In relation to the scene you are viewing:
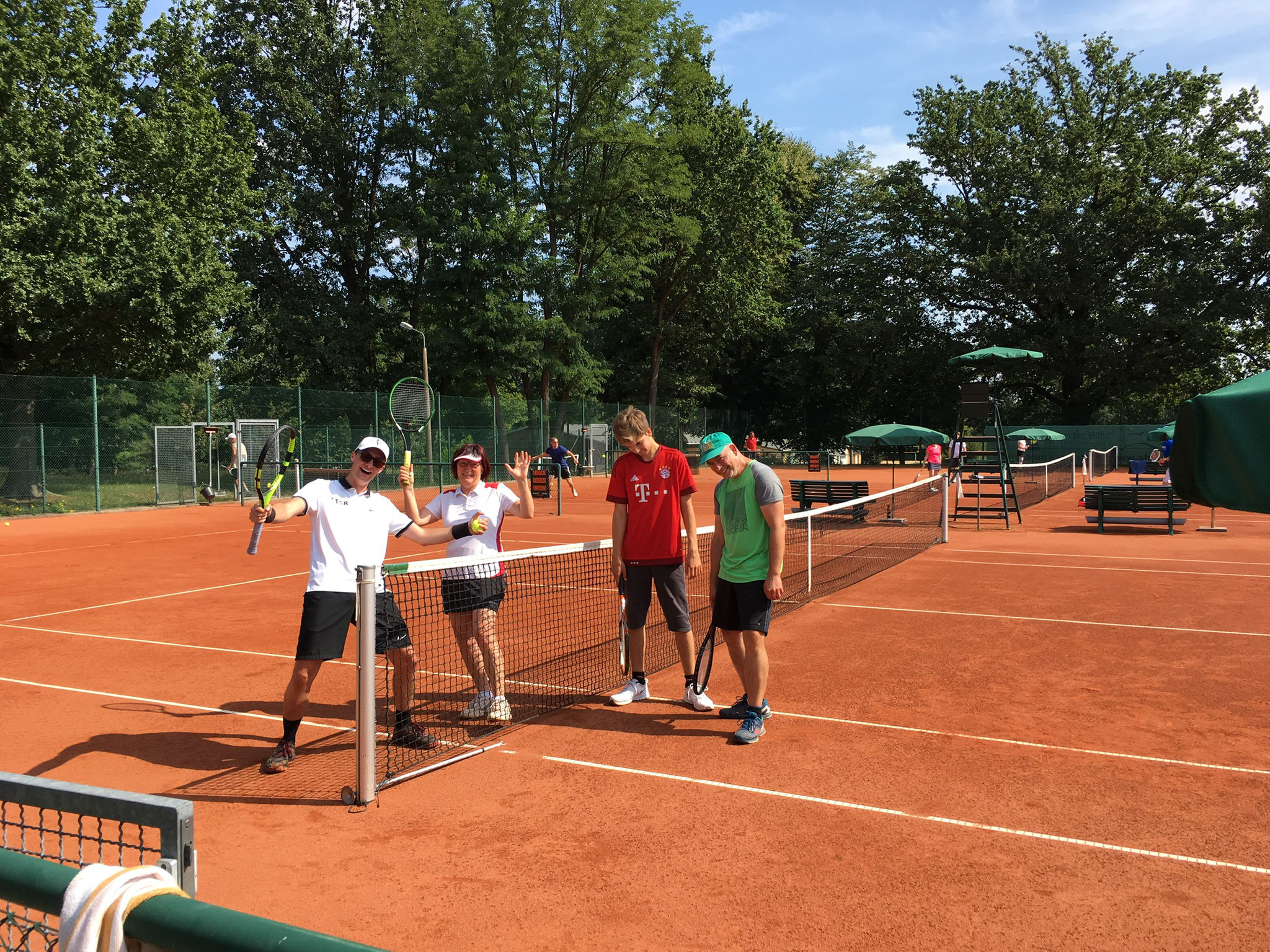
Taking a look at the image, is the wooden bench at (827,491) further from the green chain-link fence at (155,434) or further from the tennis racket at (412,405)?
the tennis racket at (412,405)

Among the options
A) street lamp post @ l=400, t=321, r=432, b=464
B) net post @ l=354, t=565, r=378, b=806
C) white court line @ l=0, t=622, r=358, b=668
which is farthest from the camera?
street lamp post @ l=400, t=321, r=432, b=464

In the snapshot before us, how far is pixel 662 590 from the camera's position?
6242 millimetres

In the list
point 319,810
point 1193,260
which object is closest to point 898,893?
point 319,810

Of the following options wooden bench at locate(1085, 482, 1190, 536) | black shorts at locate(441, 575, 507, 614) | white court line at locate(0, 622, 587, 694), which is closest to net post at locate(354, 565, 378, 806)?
black shorts at locate(441, 575, 507, 614)

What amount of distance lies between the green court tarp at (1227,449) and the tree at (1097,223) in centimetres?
4692

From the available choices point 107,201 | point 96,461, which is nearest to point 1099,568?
point 96,461

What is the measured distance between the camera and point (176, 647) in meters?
8.18

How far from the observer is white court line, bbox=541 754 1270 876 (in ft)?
13.4

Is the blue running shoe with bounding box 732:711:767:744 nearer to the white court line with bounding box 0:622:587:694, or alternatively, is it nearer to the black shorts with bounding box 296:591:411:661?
the white court line with bounding box 0:622:587:694

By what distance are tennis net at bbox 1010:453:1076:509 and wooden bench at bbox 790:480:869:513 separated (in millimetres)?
5361

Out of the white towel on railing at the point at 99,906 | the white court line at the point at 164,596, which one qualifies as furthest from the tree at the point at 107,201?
the white towel on railing at the point at 99,906

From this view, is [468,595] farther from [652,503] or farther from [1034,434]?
[1034,434]

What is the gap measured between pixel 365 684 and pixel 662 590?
2235mm

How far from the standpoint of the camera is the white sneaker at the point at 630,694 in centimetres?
646
